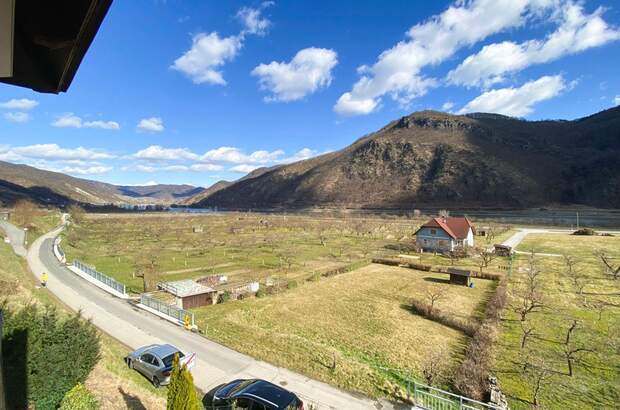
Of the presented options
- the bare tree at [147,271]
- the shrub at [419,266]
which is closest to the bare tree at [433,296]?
the shrub at [419,266]

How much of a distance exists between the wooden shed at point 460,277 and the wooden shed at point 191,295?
24.4 metres

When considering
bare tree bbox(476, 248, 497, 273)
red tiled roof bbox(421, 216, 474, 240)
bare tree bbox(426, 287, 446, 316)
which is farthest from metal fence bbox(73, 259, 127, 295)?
red tiled roof bbox(421, 216, 474, 240)

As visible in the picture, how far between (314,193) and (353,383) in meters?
172

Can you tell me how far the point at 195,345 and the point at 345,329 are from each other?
9.54 m

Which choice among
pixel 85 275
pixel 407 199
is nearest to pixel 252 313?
pixel 85 275

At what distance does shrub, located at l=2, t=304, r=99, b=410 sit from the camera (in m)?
8.11

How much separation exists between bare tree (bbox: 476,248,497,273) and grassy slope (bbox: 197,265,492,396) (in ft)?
19.5

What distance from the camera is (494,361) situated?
1725 cm

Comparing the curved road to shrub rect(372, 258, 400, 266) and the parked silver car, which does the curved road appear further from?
shrub rect(372, 258, 400, 266)

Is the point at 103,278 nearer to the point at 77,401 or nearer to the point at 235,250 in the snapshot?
the point at 235,250

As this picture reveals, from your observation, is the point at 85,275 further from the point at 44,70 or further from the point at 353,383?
the point at 44,70

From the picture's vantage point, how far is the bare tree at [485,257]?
38.6 meters

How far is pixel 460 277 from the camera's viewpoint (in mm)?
33531

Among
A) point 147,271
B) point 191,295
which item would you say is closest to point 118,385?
point 191,295
